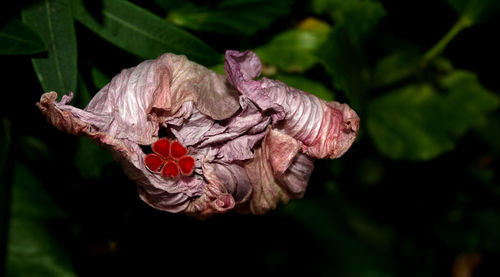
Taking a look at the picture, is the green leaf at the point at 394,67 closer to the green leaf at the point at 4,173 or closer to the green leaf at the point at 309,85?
the green leaf at the point at 309,85

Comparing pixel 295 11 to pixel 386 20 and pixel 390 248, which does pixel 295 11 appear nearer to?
pixel 386 20

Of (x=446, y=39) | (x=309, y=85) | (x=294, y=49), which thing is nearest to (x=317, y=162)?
(x=309, y=85)

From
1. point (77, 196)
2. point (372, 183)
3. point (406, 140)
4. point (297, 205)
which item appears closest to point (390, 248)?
point (372, 183)

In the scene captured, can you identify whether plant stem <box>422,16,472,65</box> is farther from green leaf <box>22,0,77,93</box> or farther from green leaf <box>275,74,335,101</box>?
green leaf <box>22,0,77,93</box>

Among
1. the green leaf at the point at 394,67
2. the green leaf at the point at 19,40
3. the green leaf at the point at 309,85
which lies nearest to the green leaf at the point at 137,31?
the green leaf at the point at 19,40

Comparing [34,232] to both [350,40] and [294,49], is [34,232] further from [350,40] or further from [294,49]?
[350,40]
